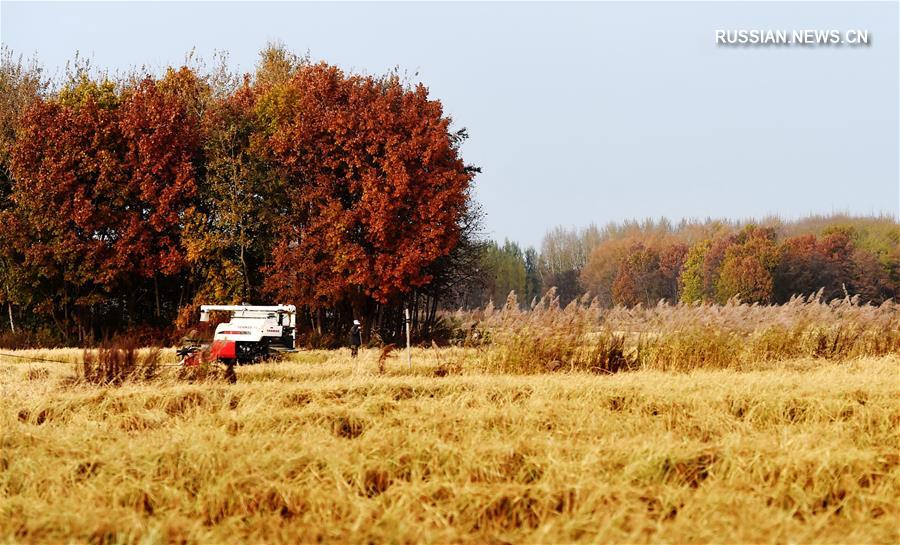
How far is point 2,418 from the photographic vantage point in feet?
31.1

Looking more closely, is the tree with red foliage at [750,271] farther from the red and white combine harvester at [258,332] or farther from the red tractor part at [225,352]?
the red tractor part at [225,352]

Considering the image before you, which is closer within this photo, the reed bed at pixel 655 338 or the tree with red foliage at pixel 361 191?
the reed bed at pixel 655 338

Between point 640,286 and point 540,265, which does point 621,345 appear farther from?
point 540,265

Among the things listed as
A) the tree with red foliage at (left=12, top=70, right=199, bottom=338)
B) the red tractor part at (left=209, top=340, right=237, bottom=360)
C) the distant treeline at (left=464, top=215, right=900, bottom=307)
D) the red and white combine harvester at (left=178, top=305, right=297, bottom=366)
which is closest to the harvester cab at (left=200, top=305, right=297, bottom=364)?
the red and white combine harvester at (left=178, top=305, right=297, bottom=366)

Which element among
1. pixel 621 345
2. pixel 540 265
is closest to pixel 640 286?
pixel 540 265

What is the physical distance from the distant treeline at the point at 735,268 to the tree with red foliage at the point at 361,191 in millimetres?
19399

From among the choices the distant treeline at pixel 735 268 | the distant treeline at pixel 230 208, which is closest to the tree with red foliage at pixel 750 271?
the distant treeline at pixel 735 268

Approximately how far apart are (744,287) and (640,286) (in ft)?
62.3

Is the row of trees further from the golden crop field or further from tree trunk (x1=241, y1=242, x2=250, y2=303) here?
the golden crop field

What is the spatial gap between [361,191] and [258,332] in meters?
7.43

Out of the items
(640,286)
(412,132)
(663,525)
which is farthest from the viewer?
(640,286)

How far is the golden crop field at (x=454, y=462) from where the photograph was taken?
648 cm

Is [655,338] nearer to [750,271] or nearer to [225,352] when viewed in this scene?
[225,352]

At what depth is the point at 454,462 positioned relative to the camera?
7742 millimetres
